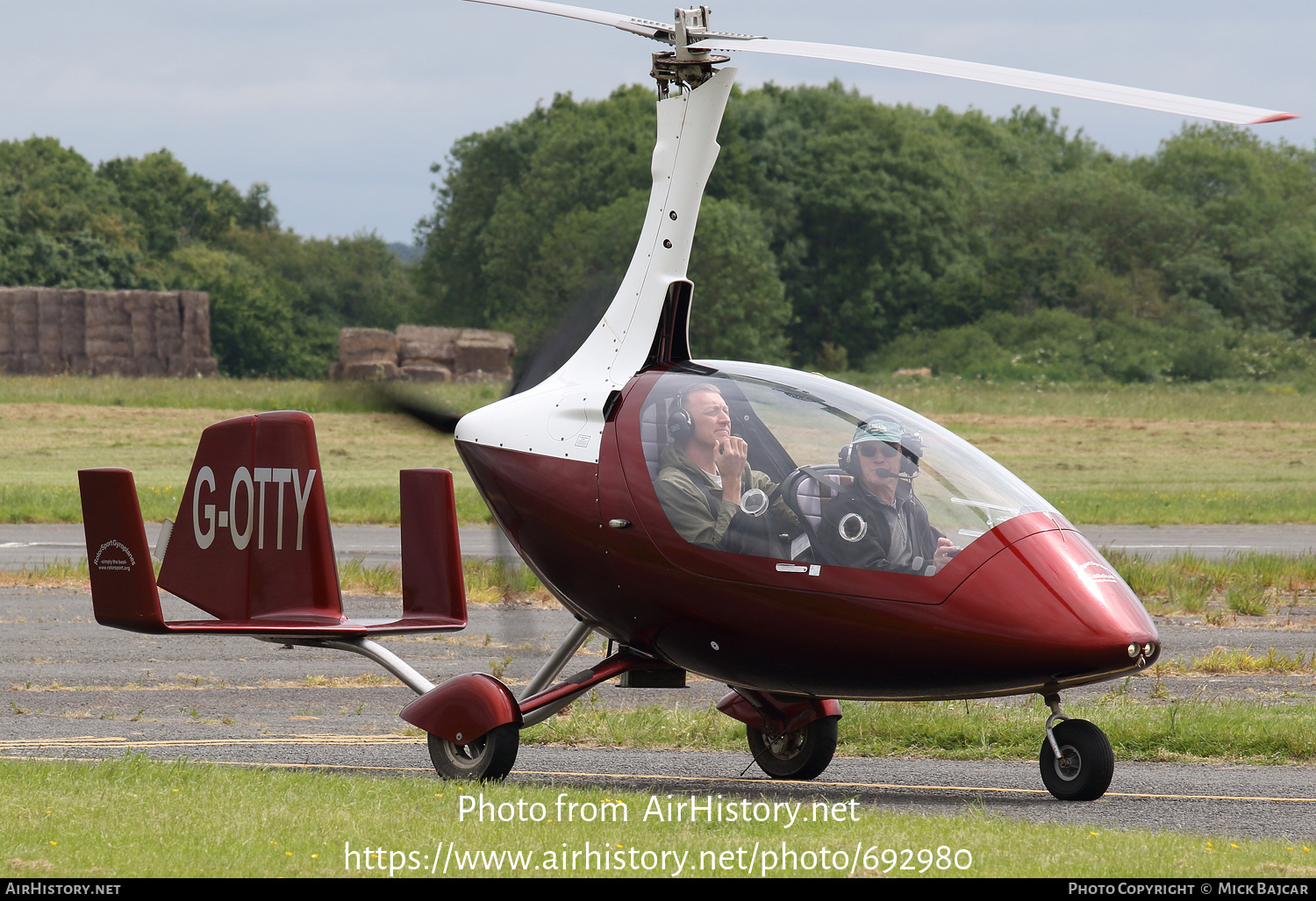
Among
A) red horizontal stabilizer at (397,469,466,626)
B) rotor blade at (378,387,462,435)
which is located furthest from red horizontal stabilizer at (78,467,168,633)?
rotor blade at (378,387,462,435)

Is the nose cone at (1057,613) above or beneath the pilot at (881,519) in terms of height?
beneath

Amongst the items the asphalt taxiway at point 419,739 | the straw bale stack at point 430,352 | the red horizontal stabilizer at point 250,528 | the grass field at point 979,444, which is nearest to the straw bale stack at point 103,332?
the straw bale stack at point 430,352

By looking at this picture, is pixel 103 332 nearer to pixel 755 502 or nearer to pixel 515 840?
pixel 755 502

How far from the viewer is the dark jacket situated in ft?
21.5

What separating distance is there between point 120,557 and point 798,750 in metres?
3.86

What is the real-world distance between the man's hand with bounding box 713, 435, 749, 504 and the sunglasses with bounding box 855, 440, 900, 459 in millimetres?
620

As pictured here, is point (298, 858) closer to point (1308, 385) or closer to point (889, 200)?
point (1308, 385)

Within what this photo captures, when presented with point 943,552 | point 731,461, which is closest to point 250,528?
point 731,461

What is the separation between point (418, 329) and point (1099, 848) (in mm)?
57569

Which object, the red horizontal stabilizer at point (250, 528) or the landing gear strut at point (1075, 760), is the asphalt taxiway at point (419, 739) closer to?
the landing gear strut at point (1075, 760)

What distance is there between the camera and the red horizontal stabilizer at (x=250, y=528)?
27.5 ft

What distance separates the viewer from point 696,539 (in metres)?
6.98

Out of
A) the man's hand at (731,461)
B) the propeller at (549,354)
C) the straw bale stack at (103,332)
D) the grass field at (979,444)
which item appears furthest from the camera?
the straw bale stack at (103,332)

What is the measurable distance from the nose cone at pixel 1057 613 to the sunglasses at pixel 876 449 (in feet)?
2.22
